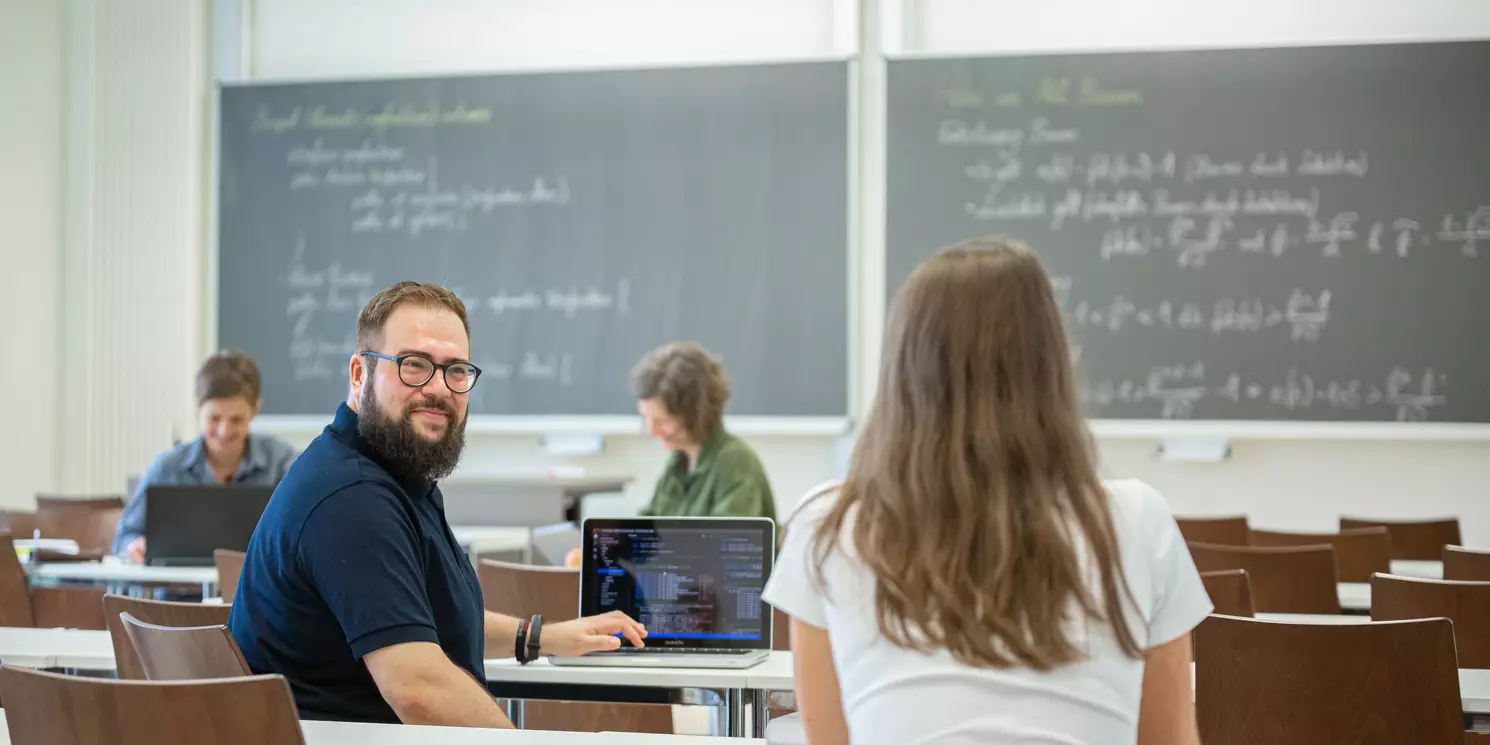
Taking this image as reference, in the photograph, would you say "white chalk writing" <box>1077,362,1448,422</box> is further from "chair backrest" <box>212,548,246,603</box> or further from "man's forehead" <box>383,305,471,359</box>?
"man's forehead" <box>383,305,471,359</box>

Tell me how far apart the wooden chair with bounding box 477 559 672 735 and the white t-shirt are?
132 cm

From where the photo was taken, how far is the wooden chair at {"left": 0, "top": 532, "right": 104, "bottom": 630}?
3.54 meters

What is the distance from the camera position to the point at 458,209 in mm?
6559

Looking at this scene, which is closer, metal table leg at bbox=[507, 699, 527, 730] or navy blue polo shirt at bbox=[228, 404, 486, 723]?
navy blue polo shirt at bbox=[228, 404, 486, 723]

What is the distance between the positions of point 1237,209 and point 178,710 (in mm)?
5166

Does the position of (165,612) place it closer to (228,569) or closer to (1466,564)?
(228,569)

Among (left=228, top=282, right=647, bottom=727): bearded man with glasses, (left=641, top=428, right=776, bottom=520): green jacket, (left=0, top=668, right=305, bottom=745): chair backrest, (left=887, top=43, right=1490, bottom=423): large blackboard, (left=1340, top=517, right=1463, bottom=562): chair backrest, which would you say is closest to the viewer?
(left=0, top=668, right=305, bottom=745): chair backrest

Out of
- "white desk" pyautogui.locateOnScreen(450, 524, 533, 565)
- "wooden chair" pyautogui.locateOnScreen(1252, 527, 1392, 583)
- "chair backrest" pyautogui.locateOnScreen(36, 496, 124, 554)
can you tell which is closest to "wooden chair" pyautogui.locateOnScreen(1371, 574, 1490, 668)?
"wooden chair" pyautogui.locateOnScreen(1252, 527, 1392, 583)

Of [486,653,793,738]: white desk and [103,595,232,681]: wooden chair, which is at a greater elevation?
[103,595,232,681]: wooden chair

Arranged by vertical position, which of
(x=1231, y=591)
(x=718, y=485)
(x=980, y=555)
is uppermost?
(x=980, y=555)

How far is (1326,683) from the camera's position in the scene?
211cm

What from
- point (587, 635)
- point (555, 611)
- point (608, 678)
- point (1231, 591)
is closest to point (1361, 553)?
point (1231, 591)

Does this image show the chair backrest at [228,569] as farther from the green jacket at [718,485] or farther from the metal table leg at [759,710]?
the metal table leg at [759,710]

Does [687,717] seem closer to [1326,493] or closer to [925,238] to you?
[925,238]
